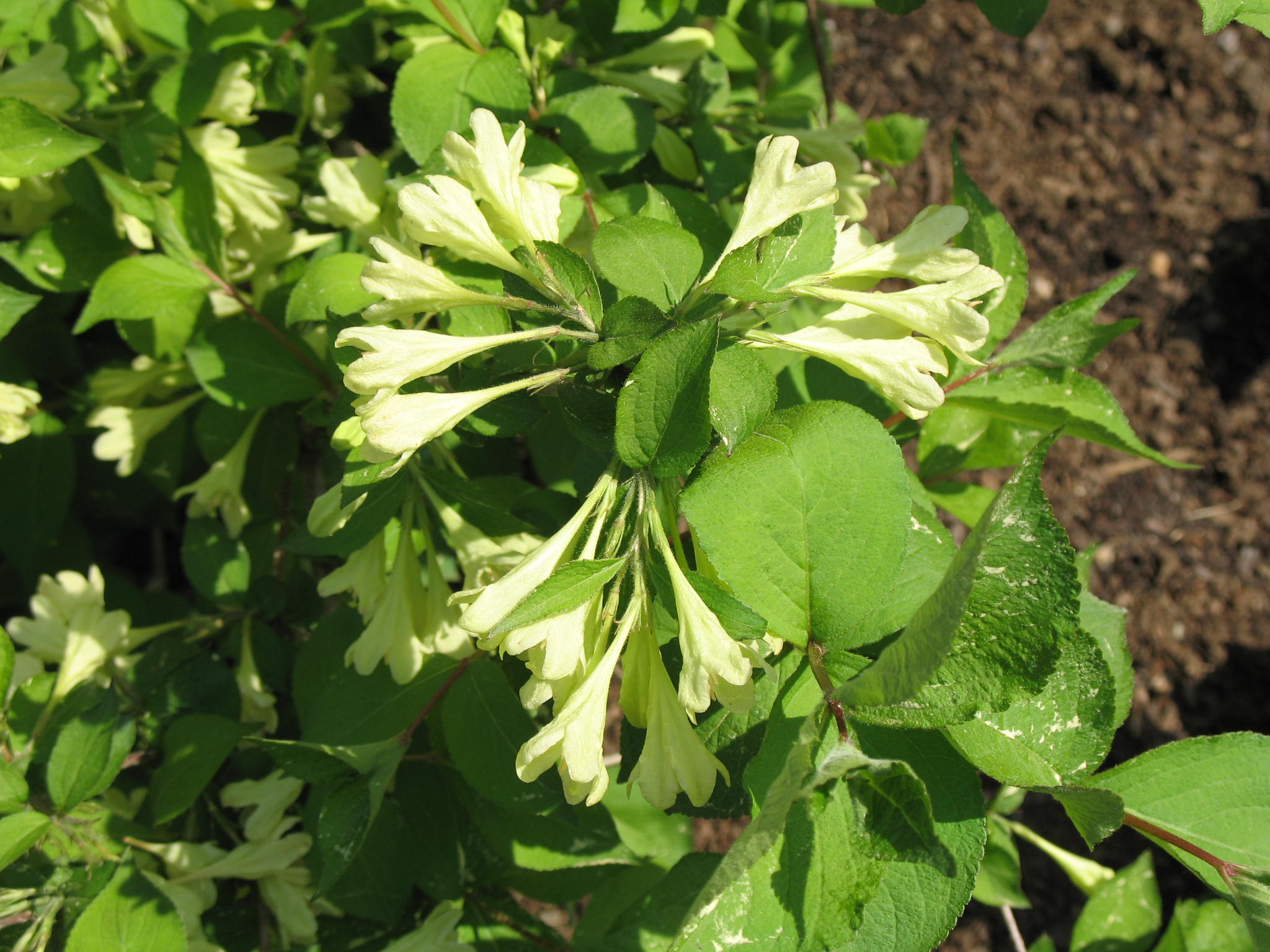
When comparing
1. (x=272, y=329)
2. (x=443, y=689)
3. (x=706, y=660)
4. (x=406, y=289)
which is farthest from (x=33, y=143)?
(x=706, y=660)

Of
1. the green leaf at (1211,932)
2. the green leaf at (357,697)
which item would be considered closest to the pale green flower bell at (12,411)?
the green leaf at (357,697)

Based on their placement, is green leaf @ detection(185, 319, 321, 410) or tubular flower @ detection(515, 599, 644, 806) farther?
green leaf @ detection(185, 319, 321, 410)

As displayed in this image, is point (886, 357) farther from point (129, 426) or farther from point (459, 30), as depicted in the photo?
point (129, 426)

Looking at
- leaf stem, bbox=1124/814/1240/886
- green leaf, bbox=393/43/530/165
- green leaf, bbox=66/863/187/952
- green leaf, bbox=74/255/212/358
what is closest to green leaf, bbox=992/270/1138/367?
leaf stem, bbox=1124/814/1240/886

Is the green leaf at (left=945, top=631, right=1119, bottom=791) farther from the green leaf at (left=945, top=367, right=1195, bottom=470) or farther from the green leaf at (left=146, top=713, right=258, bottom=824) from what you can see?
the green leaf at (left=146, top=713, right=258, bottom=824)

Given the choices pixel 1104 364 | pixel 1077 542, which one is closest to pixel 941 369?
pixel 1077 542

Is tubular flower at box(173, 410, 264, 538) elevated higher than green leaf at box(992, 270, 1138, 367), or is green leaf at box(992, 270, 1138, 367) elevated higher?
green leaf at box(992, 270, 1138, 367)

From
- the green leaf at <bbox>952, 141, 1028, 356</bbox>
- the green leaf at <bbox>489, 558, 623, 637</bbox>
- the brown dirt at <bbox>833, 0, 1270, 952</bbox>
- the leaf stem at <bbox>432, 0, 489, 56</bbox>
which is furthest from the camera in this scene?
the brown dirt at <bbox>833, 0, 1270, 952</bbox>
